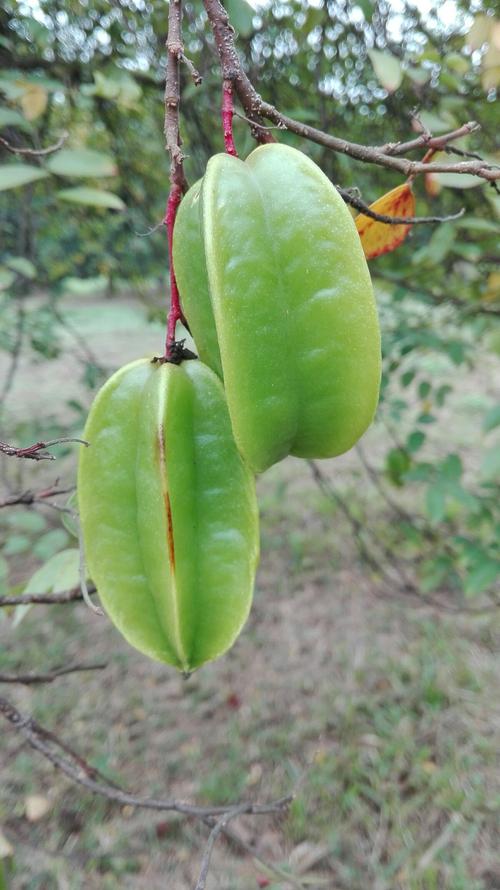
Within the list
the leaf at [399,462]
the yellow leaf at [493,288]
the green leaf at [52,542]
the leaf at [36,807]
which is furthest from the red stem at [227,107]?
the leaf at [36,807]

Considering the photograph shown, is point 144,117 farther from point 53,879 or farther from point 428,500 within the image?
point 53,879

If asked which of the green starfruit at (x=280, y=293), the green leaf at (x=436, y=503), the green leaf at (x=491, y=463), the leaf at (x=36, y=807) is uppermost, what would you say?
the green starfruit at (x=280, y=293)

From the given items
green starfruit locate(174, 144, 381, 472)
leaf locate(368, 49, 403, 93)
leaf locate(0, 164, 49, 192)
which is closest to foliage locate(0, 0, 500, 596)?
leaf locate(368, 49, 403, 93)

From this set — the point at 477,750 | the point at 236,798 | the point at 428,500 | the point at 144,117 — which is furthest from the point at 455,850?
the point at 144,117

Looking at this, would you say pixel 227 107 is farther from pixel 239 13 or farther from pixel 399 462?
pixel 399 462

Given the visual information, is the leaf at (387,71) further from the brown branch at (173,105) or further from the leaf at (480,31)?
the brown branch at (173,105)

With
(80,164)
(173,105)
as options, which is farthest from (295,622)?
(173,105)
